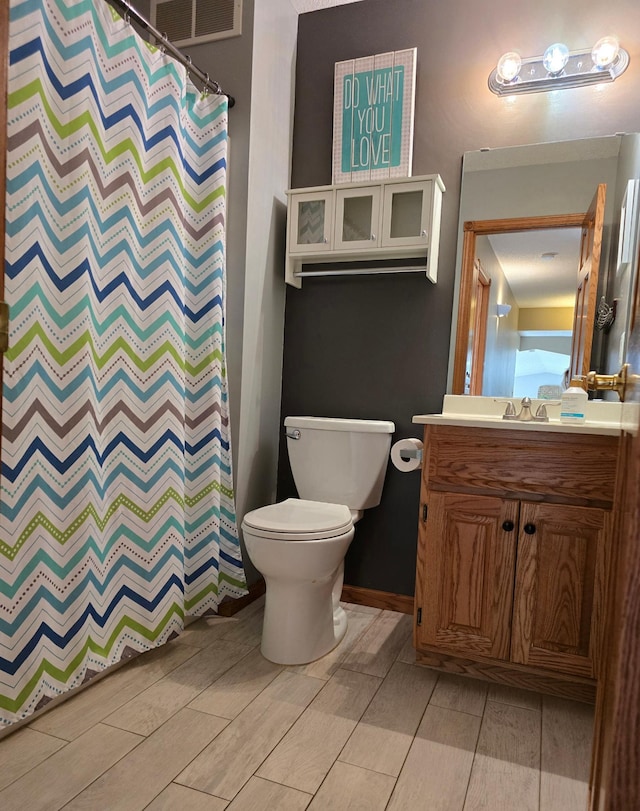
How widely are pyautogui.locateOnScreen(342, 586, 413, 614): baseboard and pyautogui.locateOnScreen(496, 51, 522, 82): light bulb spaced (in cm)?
214

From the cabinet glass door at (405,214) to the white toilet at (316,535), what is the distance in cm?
75

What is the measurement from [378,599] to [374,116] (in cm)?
209

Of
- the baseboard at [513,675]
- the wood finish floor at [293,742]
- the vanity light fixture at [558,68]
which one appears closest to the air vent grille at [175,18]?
the vanity light fixture at [558,68]

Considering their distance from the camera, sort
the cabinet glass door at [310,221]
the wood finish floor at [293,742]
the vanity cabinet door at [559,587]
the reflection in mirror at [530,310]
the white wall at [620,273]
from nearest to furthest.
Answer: the wood finish floor at [293,742]
the vanity cabinet door at [559,587]
the white wall at [620,273]
the reflection in mirror at [530,310]
the cabinet glass door at [310,221]

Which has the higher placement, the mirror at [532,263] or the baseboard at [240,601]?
the mirror at [532,263]

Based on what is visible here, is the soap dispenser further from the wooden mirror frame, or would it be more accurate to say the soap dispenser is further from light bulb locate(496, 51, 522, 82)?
light bulb locate(496, 51, 522, 82)

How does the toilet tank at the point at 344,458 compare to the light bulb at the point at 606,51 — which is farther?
the toilet tank at the point at 344,458

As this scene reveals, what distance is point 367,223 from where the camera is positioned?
7.61 ft

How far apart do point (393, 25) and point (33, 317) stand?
78.9 inches

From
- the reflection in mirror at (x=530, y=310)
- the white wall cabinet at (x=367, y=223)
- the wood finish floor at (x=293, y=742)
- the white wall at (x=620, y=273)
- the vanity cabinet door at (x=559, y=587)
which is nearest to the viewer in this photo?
the wood finish floor at (x=293, y=742)

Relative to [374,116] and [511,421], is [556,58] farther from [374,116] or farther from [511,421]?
[511,421]

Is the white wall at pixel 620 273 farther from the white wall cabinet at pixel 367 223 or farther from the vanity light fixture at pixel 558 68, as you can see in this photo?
the white wall cabinet at pixel 367 223

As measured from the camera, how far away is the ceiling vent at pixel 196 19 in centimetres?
219

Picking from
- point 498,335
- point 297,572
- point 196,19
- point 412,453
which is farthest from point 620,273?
point 196,19
